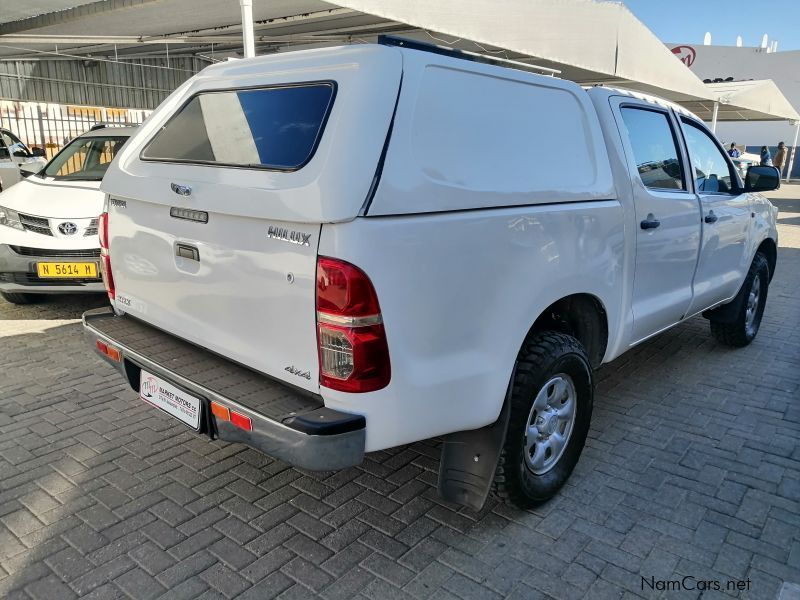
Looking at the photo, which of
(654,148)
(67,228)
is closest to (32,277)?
(67,228)

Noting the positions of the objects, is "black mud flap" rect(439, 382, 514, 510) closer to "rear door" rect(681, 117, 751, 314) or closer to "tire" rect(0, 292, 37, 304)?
"rear door" rect(681, 117, 751, 314)

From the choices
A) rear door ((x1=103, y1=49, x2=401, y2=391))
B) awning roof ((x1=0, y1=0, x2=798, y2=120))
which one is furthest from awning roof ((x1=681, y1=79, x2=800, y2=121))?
rear door ((x1=103, y1=49, x2=401, y2=391))

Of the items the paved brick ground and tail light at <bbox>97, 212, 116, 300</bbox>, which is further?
tail light at <bbox>97, 212, 116, 300</bbox>

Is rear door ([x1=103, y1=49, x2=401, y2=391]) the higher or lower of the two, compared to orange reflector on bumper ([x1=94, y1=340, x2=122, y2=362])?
higher

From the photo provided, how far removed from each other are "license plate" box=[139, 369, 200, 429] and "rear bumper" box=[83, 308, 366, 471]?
38 mm

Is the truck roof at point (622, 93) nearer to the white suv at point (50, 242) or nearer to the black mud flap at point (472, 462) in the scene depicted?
the black mud flap at point (472, 462)

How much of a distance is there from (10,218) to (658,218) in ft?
17.3

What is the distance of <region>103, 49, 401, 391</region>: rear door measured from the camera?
2047 millimetres

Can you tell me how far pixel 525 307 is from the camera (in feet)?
8.10

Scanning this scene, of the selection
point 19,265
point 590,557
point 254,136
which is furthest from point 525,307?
point 19,265

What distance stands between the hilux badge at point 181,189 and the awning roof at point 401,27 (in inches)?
114

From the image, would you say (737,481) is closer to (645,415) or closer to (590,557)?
(645,415)

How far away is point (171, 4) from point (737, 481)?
265 inches

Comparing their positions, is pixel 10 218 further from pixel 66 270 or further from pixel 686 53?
pixel 686 53
